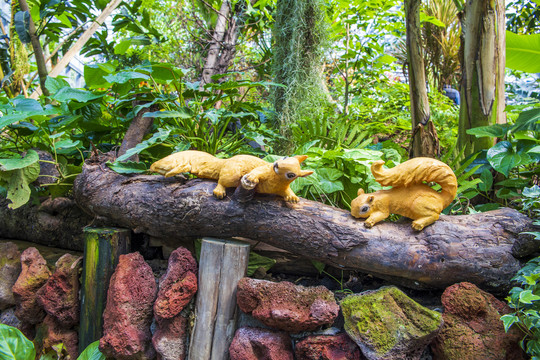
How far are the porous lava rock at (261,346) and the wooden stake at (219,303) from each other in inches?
5.1

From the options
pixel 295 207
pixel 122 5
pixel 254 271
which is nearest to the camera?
pixel 295 207

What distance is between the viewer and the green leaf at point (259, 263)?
1.80m

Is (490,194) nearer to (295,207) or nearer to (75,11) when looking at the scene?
(295,207)

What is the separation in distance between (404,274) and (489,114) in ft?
4.19

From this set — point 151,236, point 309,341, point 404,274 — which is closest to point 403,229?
point 404,274

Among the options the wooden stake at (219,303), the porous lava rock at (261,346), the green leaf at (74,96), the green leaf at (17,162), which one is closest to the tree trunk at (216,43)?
the green leaf at (74,96)

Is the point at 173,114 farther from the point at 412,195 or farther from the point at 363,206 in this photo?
the point at 412,195

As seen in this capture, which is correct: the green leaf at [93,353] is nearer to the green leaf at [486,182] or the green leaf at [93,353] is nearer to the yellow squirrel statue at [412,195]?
the yellow squirrel statue at [412,195]

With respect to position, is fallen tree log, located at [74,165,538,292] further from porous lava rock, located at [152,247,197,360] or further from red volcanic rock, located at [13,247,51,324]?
red volcanic rock, located at [13,247,51,324]

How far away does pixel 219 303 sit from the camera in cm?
166

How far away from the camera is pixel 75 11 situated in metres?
3.20

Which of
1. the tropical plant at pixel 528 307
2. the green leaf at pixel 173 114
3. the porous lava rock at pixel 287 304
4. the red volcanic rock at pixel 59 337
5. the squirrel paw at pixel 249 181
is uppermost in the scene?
the green leaf at pixel 173 114

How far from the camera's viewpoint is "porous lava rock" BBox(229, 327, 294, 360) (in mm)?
1461

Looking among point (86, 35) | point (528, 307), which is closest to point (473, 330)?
point (528, 307)
